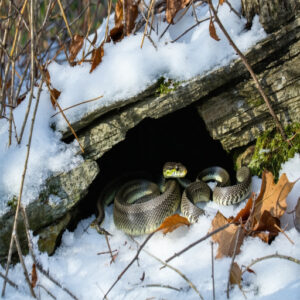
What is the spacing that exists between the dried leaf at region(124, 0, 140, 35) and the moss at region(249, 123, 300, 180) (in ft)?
5.61

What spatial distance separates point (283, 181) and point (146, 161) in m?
2.38

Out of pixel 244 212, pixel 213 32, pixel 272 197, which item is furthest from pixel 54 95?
pixel 272 197

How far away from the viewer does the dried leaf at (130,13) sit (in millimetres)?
3465

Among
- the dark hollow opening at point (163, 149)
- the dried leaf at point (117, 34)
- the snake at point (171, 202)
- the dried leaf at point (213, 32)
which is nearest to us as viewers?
the dried leaf at point (213, 32)

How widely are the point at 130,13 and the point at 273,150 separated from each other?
192 centimetres

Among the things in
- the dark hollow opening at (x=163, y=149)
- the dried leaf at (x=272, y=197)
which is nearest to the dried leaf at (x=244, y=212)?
the dried leaf at (x=272, y=197)

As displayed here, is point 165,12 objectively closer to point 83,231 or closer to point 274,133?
point 274,133

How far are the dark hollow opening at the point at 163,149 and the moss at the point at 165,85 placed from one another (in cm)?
106

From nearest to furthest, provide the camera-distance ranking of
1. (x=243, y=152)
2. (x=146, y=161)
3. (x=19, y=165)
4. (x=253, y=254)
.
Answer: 1. (x=253, y=254)
2. (x=19, y=165)
3. (x=243, y=152)
4. (x=146, y=161)

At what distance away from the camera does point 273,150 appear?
3537mm

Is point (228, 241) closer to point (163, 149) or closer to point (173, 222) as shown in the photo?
point (173, 222)

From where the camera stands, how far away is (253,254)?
2613mm

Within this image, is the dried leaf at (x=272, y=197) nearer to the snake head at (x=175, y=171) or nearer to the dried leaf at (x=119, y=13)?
the snake head at (x=175, y=171)

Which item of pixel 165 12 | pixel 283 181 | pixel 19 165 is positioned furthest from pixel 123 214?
pixel 165 12
